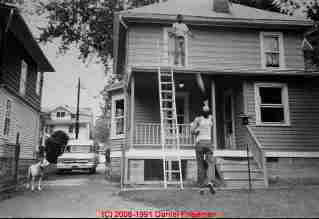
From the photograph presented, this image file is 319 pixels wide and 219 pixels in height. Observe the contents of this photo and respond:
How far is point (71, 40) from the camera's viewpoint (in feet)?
83.9

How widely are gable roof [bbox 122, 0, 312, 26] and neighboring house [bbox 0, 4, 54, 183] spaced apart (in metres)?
4.69

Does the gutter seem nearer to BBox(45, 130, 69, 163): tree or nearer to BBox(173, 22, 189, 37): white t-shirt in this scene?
BBox(173, 22, 189, 37): white t-shirt

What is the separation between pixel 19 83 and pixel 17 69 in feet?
2.27

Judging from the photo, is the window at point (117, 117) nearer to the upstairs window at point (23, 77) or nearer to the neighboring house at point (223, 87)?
the neighboring house at point (223, 87)

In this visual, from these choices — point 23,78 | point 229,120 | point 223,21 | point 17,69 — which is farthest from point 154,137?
point 23,78

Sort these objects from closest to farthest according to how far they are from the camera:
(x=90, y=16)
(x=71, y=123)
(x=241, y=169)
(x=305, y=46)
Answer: (x=241, y=169) → (x=305, y=46) → (x=90, y=16) → (x=71, y=123)

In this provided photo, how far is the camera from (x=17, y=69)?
49.9ft

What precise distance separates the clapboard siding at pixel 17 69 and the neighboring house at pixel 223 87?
4.43m

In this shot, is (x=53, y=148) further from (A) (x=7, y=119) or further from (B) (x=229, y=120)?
(B) (x=229, y=120)

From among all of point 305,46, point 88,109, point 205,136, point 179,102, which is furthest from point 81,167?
point 88,109

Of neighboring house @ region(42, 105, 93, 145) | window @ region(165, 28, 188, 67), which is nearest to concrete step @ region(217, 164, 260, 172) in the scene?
window @ region(165, 28, 188, 67)

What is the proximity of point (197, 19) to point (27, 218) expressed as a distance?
11.8 meters

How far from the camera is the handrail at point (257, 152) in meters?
10.4

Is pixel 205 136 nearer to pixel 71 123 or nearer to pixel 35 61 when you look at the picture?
pixel 35 61
